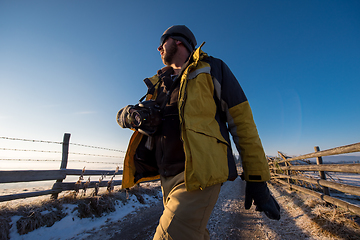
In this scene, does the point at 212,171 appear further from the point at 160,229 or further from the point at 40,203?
the point at 40,203

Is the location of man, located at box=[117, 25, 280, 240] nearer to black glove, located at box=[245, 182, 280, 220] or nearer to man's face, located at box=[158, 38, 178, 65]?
black glove, located at box=[245, 182, 280, 220]

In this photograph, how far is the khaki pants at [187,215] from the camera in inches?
37.5

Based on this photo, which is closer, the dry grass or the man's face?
the man's face

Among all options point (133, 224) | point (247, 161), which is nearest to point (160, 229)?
point (247, 161)

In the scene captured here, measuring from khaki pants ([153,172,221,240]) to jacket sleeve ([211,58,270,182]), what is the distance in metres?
0.34

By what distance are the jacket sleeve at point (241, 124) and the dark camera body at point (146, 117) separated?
1.93ft

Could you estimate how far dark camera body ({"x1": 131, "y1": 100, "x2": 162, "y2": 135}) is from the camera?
1392mm

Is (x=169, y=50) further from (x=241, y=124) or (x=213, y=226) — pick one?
(x=213, y=226)

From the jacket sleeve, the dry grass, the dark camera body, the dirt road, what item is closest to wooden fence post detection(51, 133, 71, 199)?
the dry grass

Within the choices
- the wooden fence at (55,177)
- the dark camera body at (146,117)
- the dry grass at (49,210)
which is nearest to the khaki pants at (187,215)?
the dark camera body at (146,117)

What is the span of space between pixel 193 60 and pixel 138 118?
28.0 inches

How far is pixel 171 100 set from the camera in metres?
1.56

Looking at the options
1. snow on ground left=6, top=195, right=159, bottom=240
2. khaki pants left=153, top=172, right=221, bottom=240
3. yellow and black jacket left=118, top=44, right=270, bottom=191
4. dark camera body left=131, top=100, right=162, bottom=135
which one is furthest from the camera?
snow on ground left=6, top=195, right=159, bottom=240

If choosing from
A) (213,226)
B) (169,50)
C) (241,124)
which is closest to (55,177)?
(213,226)
